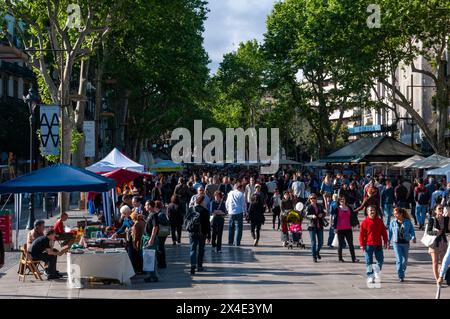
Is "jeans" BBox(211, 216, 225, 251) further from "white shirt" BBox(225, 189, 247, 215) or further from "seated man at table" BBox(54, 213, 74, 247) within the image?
"seated man at table" BBox(54, 213, 74, 247)

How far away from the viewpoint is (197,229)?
17031mm

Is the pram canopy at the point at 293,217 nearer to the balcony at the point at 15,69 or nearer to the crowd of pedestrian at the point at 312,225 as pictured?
the crowd of pedestrian at the point at 312,225

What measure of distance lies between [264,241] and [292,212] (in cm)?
247

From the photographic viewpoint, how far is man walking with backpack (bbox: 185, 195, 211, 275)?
669 inches

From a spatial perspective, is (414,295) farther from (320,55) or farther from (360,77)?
(320,55)

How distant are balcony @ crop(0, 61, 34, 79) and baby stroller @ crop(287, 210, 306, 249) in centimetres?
4459

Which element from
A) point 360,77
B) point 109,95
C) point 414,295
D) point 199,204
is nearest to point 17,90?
point 109,95

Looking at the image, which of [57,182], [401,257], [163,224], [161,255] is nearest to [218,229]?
[161,255]

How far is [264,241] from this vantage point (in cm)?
2417

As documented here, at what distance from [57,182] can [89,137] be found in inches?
899

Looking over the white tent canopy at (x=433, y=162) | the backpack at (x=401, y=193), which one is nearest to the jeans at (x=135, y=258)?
the backpack at (x=401, y=193)

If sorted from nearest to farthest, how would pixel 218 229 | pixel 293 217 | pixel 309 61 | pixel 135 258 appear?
1. pixel 135 258
2. pixel 218 229
3. pixel 293 217
4. pixel 309 61

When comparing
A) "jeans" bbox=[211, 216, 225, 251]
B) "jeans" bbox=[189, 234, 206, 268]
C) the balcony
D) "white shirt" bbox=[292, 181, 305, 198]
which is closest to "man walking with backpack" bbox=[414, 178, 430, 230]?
"white shirt" bbox=[292, 181, 305, 198]

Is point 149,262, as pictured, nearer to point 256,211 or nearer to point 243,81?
point 256,211
